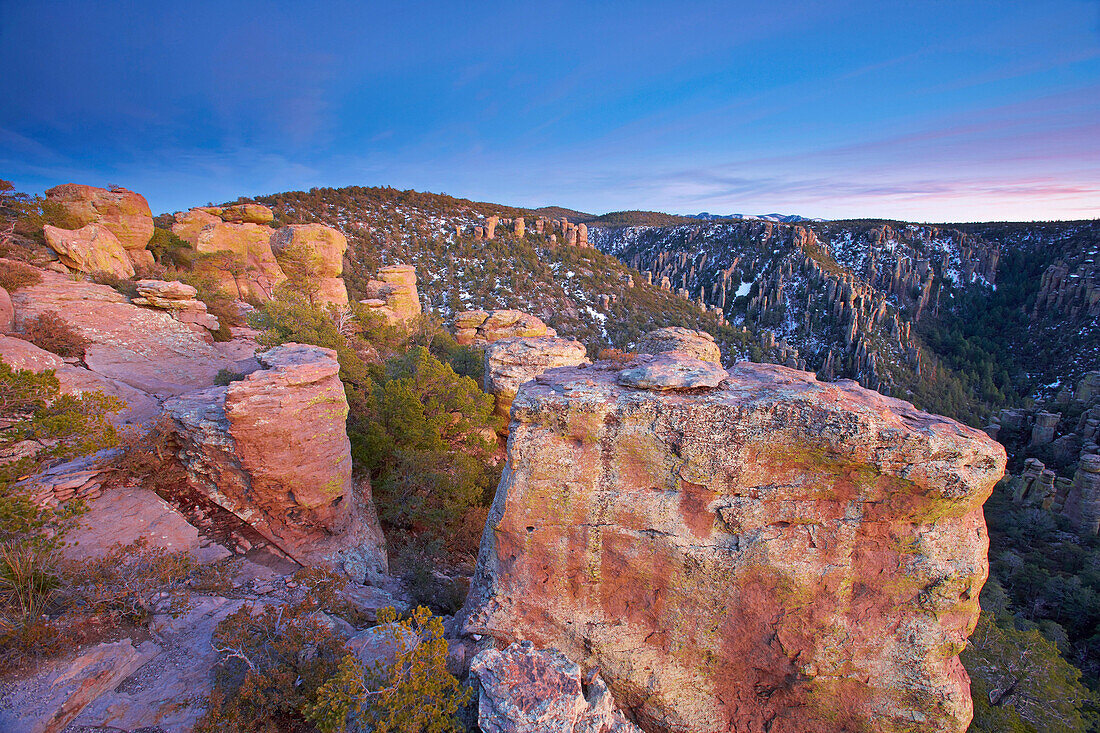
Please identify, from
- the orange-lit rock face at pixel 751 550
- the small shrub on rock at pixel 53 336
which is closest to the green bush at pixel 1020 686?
the orange-lit rock face at pixel 751 550

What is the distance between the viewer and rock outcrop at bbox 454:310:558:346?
85.1 ft

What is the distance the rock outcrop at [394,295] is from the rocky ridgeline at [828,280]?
52201 millimetres

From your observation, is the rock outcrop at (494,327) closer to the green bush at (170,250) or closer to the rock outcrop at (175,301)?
the rock outcrop at (175,301)

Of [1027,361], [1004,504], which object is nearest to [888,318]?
[1027,361]

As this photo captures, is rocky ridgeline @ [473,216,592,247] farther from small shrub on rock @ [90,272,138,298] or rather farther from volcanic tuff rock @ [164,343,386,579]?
volcanic tuff rock @ [164,343,386,579]

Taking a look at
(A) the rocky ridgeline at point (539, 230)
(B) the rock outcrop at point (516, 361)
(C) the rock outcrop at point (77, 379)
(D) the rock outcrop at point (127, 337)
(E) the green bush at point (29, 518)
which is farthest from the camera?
(A) the rocky ridgeline at point (539, 230)

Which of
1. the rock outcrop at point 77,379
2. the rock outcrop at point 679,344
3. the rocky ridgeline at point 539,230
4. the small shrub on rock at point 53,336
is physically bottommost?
the rock outcrop at point 679,344

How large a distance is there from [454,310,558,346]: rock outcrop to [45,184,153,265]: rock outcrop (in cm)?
1643

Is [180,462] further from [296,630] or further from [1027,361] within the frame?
[1027,361]

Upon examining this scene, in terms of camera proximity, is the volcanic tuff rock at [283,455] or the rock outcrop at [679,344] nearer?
the volcanic tuff rock at [283,455]

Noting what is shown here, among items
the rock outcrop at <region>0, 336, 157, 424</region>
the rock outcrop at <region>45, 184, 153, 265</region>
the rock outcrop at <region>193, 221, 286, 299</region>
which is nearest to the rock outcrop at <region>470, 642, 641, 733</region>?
the rock outcrop at <region>0, 336, 157, 424</region>

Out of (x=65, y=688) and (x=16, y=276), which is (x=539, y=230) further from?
(x=65, y=688)

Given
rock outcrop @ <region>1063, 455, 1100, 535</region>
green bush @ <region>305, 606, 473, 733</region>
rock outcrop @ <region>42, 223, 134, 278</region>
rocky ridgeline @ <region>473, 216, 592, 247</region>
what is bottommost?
rock outcrop @ <region>1063, 455, 1100, 535</region>

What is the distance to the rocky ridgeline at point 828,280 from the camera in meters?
77.6
